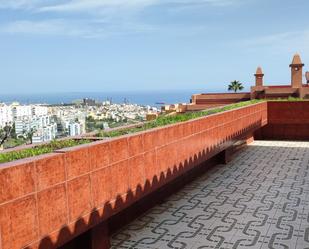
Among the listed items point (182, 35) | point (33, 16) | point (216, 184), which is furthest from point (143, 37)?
point (216, 184)

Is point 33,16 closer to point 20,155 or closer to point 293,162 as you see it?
point 293,162

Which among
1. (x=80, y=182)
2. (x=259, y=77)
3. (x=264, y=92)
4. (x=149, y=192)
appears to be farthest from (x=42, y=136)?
(x=259, y=77)

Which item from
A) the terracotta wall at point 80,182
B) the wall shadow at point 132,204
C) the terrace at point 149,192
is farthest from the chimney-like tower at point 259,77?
the terracotta wall at point 80,182

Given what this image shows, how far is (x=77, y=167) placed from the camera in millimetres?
4406

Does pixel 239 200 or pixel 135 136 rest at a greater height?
pixel 135 136

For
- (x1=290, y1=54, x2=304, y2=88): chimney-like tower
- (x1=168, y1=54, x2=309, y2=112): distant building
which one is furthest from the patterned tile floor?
(x1=290, y1=54, x2=304, y2=88): chimney-like tower

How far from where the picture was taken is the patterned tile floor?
5766mm

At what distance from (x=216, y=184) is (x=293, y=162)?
3313 mm

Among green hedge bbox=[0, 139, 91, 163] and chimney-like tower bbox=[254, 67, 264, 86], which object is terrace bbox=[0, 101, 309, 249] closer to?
green hedge bbox=[0, 139, 91, 163]

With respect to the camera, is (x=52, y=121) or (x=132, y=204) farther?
(x=52, y=121)

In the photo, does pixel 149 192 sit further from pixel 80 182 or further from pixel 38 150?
pixel 38 150

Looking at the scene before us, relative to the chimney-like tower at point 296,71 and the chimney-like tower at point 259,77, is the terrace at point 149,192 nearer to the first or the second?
the chimney-like tower at point 296,71

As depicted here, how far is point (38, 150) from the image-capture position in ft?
14.8

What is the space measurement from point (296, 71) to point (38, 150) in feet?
63.4
